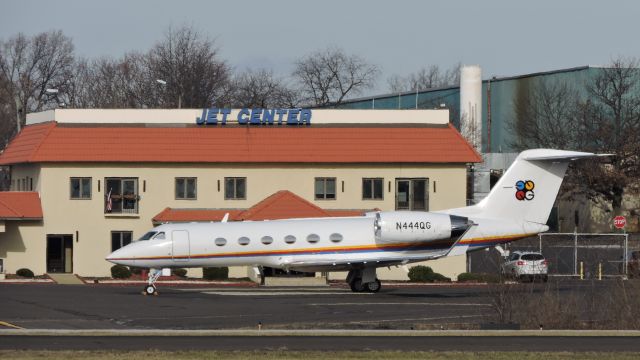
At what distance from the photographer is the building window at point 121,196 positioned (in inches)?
2343

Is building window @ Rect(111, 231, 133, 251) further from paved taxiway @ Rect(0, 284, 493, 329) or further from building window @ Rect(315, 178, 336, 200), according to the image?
paved taxiway @ Rect(0, 284, 493, 329)

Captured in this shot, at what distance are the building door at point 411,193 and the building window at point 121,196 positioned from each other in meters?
12.8

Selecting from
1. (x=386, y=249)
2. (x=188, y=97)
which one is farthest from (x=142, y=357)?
(x=188, y=97)

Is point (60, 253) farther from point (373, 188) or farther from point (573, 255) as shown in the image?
point (573, 255)

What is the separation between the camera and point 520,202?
44.1 metres

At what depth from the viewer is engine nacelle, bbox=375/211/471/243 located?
1671 inches

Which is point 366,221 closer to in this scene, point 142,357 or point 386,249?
point 386,249

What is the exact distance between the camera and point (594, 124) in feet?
288

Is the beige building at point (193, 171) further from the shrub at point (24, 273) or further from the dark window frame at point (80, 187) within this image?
the shrub at point (24, 273)

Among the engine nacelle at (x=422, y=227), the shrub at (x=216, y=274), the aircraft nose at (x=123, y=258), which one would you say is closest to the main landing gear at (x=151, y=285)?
the aircraft nose at (x=123, y=258)

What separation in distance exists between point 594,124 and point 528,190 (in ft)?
149

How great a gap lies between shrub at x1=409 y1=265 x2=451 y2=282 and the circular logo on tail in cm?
1144

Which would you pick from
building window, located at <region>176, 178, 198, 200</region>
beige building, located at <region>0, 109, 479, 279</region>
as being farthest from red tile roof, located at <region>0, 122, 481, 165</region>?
building window, located at <region>176, 178, 198, 200</region>

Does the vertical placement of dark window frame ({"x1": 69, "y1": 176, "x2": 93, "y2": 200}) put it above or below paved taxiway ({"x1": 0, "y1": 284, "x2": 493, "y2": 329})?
above
